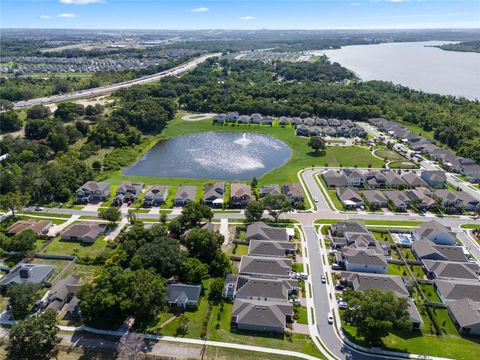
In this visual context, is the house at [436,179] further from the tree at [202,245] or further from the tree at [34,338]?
the tree at [34,338]

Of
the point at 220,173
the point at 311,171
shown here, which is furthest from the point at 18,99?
the point at 311,171

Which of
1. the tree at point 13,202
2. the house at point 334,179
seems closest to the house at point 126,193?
the tree at point 13,202

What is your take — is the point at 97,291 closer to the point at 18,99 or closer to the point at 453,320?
the point at 453,320

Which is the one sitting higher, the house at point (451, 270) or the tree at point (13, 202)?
the tree at point (13, 202)

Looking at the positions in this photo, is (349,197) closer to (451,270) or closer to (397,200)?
(397,200)

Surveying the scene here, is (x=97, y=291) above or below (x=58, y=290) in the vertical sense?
above
